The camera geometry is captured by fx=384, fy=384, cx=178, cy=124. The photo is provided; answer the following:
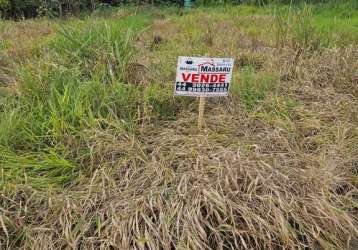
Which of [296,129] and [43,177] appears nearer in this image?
[43,177]

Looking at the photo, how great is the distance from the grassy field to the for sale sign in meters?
0.21

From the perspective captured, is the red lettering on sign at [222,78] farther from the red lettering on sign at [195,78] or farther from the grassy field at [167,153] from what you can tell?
the grassy field at [167,153]

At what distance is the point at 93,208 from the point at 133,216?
19 centimetres

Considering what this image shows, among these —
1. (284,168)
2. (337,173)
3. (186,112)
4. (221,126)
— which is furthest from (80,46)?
(337,173)

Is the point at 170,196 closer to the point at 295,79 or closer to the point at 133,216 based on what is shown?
the point at 133,216

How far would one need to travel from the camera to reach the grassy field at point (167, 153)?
4.91ft

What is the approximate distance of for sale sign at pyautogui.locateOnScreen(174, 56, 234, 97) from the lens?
191 centimetres

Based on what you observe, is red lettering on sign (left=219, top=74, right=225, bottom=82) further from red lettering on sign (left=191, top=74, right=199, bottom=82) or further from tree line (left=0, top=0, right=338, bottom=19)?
tree line (left=0, top=0, right=338, bottom=19)

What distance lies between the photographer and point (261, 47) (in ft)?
11.0

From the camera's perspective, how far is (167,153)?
1.86 m

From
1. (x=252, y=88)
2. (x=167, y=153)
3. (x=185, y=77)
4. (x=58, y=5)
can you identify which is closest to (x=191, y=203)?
(x=167, y=153)

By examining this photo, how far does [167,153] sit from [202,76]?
1.42 ft

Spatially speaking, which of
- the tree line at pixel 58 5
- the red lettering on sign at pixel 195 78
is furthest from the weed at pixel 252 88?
the tree line at pixel 58 5

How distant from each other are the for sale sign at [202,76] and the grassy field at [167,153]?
0.21 metres
